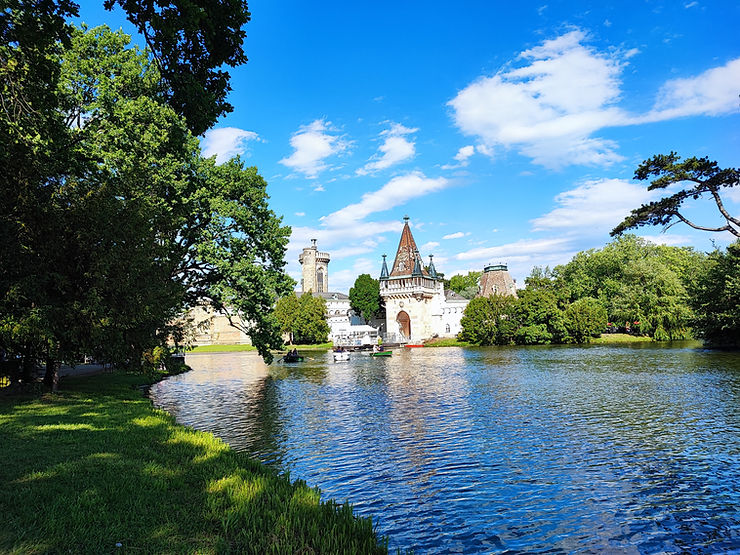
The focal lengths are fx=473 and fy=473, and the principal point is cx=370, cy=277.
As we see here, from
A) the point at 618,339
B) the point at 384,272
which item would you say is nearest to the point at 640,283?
the point at 618,339

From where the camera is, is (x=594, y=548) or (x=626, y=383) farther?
(x=626, y=383)

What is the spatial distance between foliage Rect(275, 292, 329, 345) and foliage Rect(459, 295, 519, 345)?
32.4 m

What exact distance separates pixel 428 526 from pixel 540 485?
342 cm

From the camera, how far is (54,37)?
27.5 ft

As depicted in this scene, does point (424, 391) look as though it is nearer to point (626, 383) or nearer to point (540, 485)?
point (626, 383)

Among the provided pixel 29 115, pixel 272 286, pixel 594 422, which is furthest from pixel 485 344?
pixel 29 115

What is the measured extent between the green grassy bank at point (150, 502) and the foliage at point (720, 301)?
1830 inches


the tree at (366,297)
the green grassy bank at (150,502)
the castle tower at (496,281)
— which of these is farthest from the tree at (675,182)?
the tree at (366,297)

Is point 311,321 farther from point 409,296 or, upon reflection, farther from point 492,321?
point 492,321

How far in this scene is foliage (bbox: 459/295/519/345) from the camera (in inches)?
2889

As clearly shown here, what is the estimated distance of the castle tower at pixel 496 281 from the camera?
92.8 metres

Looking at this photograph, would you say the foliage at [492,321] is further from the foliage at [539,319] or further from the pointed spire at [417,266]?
the pointed spire at [417,266]

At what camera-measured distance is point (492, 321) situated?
74.3 metres

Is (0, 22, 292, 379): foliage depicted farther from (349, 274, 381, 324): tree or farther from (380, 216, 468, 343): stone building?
(349, 274, 381, 324): tree
